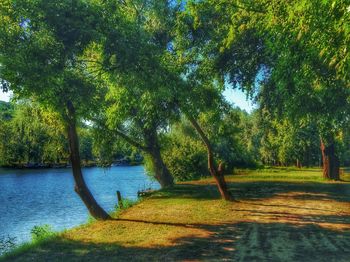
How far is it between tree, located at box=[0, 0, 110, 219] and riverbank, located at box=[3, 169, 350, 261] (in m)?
5.24

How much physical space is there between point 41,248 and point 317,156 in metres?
71.1

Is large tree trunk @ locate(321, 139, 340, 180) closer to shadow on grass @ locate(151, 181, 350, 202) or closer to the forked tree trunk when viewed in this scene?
shadow on grass @ locate(151, 181, 350, 202)

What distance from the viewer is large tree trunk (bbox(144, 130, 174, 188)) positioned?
113 feet

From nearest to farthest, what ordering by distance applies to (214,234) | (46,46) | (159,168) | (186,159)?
1. (46,46)
2. (214,234)
3. (159,168)
4. (186,159)

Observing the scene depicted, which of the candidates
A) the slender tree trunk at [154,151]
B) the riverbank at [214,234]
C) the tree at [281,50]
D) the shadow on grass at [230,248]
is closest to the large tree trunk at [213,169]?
the riverbank at [214,234]

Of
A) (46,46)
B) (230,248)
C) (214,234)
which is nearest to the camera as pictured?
(230,248)

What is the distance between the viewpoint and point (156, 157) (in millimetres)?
34656

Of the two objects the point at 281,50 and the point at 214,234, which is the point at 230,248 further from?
the point at 281,50

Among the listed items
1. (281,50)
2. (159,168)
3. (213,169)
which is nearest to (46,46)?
(281,50)

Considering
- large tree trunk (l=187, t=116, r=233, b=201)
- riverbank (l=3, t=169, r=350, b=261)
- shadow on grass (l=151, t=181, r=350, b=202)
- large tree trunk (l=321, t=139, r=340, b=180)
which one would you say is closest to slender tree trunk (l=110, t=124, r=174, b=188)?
shadow on grass (l=151, t=181, r=350, b=202)

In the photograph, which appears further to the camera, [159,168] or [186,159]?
[186,159]

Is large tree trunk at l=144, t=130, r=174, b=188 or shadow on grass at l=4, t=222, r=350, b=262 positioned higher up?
large tree trunk at l=144, t=130, r=174, b=188

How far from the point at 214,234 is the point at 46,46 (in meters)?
9.09

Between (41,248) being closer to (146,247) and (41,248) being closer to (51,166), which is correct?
(146,247)
